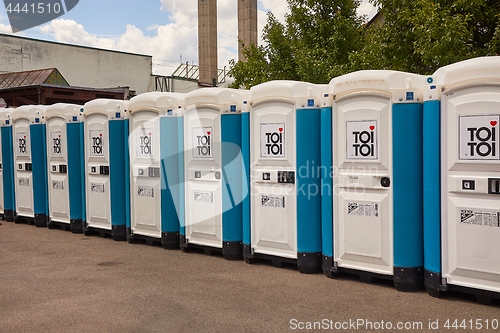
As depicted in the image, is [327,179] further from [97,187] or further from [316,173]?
[97,187]

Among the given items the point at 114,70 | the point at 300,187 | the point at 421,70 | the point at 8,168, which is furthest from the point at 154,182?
the point at 114,70

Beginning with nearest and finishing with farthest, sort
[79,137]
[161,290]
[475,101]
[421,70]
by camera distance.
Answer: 1. [475,101]
2. [161,290]
3. [79,137]
4. [421,70]

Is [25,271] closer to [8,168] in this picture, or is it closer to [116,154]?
[116,154]

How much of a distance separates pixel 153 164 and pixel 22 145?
3.74 metres

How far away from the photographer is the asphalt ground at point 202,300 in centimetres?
446

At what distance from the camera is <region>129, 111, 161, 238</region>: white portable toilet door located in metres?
7.65

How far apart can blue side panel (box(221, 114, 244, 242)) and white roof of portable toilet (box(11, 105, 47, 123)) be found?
176 inches

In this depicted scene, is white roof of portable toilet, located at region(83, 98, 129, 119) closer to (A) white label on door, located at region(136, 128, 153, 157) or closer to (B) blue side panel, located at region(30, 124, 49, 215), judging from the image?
(A) white label on door, located at region(136, 128, 153, 157)

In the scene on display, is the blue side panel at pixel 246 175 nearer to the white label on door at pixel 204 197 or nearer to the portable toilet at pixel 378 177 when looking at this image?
the white label on door at pixel 204 197

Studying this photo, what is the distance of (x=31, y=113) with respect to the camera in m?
9.59

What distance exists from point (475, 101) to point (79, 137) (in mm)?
6605

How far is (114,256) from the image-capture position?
722cm

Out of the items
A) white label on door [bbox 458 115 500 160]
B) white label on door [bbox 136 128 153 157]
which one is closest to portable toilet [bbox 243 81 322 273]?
white label on door [bbox 458 115 500 160]

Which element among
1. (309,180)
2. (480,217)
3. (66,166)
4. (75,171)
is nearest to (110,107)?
(75,171)
